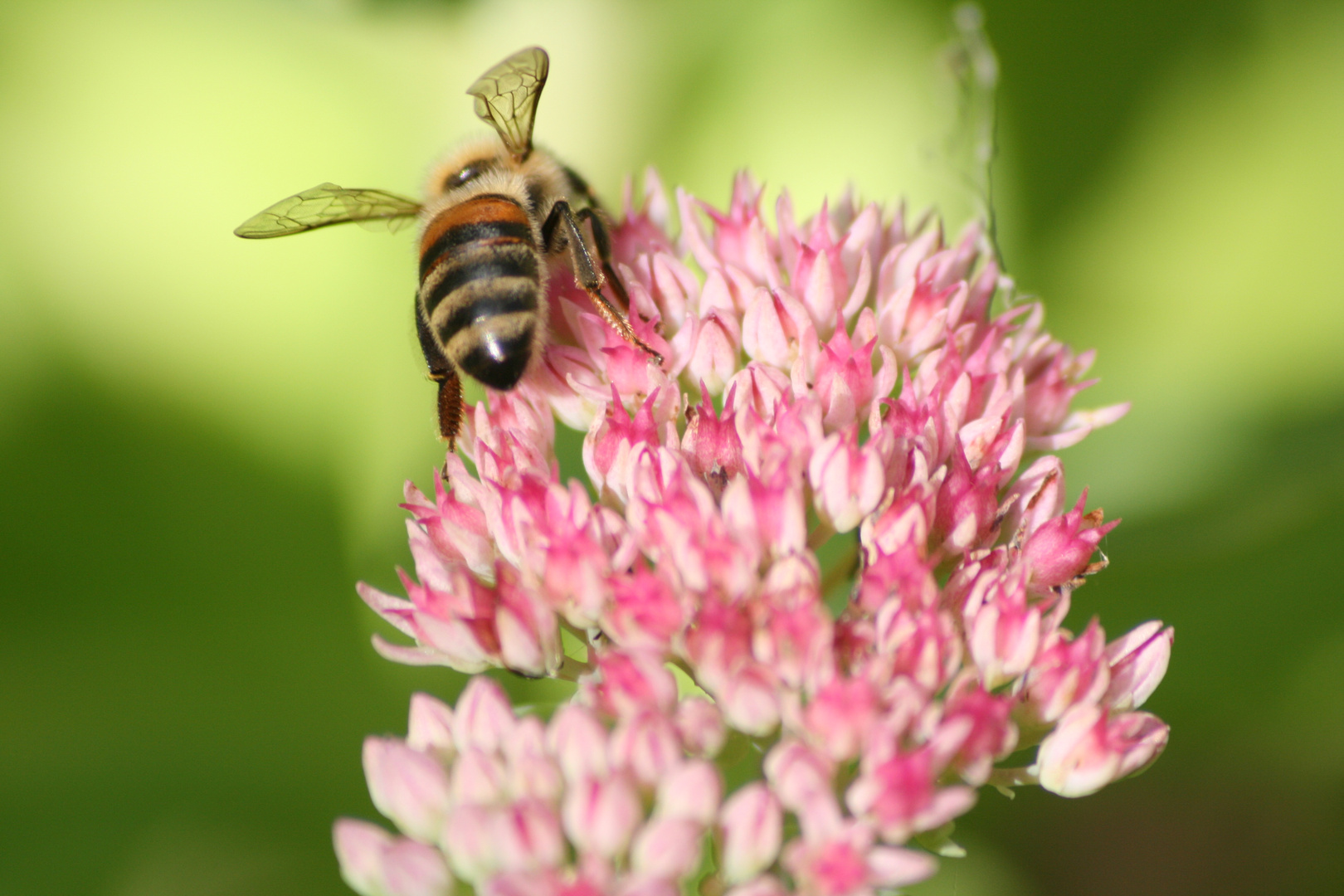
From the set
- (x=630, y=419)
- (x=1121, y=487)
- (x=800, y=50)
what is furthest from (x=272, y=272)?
(x=1121, y=487)

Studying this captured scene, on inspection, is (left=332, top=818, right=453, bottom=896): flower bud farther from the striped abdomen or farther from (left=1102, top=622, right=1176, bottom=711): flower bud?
(left=1102, top=622, right=1176, bottom=711): flower bud

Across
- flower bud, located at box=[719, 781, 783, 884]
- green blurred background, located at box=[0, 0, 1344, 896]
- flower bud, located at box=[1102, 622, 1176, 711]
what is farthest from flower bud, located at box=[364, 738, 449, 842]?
green blurred background, located at box=[0, 0, 1344, 896]

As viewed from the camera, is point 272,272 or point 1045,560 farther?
point 272,272

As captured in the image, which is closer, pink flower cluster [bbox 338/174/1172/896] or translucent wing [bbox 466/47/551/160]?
pink flower cluster [bbox 338/174/1172/896]

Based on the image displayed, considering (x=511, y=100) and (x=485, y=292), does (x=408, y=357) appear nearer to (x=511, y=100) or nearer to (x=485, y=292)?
(x=511, y=100)

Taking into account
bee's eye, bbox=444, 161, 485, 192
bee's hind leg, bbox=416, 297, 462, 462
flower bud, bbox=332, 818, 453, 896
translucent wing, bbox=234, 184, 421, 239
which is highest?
bee's eye, bbox=444, 161, 485, 192

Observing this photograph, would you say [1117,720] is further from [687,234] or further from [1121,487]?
[1121,487]

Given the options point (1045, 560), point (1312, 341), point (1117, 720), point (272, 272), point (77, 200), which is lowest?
point (1117, 720)
